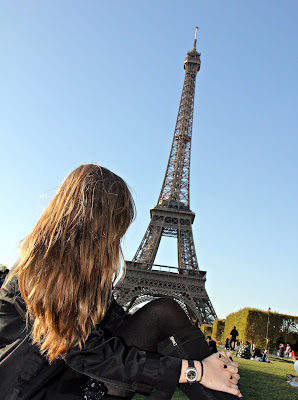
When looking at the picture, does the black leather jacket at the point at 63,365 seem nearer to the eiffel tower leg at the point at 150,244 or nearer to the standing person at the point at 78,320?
the standing person at the point at 78,320

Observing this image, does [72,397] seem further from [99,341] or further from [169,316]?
[169,316]

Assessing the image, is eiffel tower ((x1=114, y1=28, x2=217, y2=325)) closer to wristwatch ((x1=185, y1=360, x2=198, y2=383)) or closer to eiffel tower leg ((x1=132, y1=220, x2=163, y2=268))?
eiffel tower leg ((x1=132, y1=220, x2=163, y2=268))

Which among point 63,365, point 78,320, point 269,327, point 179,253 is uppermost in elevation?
point 179,253

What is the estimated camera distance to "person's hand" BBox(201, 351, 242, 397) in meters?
1.82

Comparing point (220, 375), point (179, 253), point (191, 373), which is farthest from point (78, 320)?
point (179, 253)

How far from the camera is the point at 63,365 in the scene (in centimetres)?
176

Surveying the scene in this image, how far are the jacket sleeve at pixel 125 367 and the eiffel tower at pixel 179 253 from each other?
Result: 85.9ft

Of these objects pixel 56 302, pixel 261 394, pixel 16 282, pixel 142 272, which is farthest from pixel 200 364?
pixel 142 272

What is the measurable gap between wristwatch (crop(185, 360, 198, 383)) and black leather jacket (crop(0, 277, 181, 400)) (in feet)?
0.21

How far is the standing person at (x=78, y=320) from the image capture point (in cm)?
159

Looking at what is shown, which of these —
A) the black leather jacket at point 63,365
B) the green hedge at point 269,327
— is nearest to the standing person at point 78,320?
the black leather jacket at point 63,365

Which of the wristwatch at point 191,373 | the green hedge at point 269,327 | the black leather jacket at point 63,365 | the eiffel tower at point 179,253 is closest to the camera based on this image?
the black leather jacket at point 63,365

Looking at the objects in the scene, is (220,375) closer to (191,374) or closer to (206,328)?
(191,374)

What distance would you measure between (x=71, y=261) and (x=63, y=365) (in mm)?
513
